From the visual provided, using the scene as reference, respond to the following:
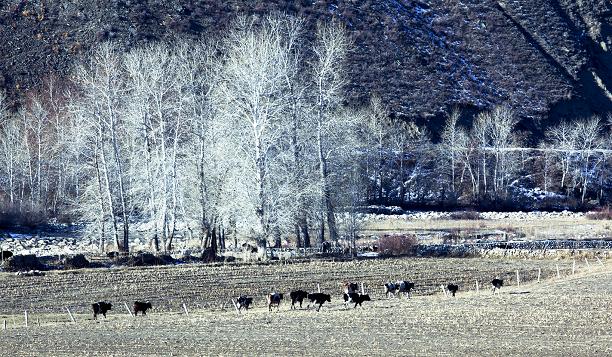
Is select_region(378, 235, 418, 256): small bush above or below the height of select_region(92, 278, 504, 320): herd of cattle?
above

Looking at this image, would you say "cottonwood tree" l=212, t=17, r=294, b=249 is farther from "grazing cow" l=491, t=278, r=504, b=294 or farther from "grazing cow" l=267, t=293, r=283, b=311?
"grazing cow" l=267, t=293, r=283, b=311

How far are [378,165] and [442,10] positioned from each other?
4224 cm

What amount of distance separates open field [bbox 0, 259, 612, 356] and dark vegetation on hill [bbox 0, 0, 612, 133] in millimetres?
56536

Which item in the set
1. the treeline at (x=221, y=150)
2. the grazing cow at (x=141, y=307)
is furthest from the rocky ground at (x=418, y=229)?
the grazing cow at (x=141, y=307)

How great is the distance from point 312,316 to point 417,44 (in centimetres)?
8462

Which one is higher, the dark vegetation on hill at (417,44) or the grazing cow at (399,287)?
the dark vegetation on hill at (417,44)

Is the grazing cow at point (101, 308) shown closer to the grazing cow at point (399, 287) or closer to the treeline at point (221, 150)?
the grazing cow at point (399, 287)

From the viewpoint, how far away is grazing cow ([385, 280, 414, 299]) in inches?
1415

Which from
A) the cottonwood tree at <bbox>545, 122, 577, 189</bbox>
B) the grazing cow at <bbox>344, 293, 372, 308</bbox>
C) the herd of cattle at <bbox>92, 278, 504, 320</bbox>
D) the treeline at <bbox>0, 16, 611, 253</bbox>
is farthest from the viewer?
the cottonwood tree at <bbox>545, 122, 577, 189</bbox>

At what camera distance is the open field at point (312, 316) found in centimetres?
2388

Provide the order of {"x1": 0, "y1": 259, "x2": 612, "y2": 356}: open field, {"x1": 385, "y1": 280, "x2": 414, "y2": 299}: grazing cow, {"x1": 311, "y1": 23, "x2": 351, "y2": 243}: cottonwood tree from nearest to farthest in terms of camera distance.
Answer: {"x1": 0, "y1": 259, "x2": 612, "y2": 356}: open field, {"x1": 385, "y1": 280, "x2": 414, "y2": 299}: grazing cow, {"x1": 311, "y1": 23, "x2": 351, "y2": 243}: cottonwood tree

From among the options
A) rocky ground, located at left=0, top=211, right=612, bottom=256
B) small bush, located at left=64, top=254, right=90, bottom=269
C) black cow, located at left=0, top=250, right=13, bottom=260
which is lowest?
small bush, located at left=64, top=254, right=90, bottom=269

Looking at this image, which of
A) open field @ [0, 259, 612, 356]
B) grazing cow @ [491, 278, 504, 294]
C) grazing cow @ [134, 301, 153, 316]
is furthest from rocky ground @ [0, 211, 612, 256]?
grazing cow @ [491, 278, 504, 294]

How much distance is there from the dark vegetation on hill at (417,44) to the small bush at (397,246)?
1854 inches
